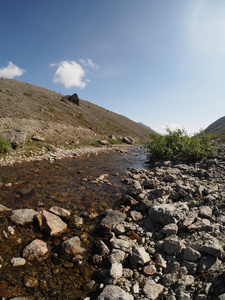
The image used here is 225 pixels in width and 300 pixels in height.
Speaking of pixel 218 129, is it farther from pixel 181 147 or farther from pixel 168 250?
pixel 168 250

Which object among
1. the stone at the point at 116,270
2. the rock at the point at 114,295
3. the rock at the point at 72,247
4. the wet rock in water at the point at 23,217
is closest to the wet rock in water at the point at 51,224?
the wet rock in water at the point at 23,217

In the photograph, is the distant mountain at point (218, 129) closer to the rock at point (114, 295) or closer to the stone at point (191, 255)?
the stone at point (191, 255)

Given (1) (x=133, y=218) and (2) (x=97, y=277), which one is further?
(1) (x=133, y=218)

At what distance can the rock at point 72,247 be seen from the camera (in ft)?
15.3

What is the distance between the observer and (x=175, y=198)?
25.9 ft

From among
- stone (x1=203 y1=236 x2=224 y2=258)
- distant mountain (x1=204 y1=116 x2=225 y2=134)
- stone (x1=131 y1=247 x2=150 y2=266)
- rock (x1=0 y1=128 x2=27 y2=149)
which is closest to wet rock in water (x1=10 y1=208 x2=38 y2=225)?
stone (x1=131 y1=247 x2=150 y2=266)

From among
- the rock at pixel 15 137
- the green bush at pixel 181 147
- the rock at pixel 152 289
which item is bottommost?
the rock at pixel 152 289

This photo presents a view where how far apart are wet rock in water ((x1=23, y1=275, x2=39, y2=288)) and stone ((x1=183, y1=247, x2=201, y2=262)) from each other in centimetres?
407

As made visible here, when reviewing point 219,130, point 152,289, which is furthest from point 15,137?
point 219,130

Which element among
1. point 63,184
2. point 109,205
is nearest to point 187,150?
point 109,205

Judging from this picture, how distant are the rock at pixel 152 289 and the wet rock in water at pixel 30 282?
2.78m

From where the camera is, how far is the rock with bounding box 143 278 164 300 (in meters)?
3.38

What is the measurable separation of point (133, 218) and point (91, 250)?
2.28m

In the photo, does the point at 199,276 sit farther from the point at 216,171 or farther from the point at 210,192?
the point at 216,171
